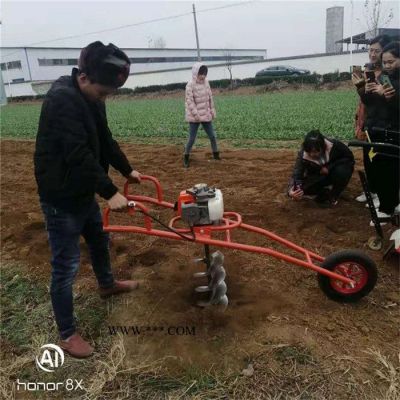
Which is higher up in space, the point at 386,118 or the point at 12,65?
the point at 12,65

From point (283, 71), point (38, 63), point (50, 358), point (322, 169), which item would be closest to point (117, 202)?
point (50, 358)

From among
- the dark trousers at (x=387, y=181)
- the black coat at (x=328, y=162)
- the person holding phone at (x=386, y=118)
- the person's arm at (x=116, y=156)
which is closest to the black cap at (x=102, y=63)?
the person's arm at (x=116, y=156)

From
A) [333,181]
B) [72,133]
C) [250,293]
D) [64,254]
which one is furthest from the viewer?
[333,181]

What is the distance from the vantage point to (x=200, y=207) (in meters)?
2.57

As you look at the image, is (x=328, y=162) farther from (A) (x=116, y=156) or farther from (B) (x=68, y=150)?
(B) (x=68, y=150)

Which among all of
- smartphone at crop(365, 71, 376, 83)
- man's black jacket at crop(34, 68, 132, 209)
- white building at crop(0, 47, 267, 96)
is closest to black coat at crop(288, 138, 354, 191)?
smartphone at crop(365, 71, 376, 83)

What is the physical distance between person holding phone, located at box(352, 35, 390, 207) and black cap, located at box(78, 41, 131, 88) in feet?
8.26

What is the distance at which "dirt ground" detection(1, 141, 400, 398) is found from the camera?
2.58 metres

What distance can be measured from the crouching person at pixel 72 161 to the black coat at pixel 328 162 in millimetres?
2584

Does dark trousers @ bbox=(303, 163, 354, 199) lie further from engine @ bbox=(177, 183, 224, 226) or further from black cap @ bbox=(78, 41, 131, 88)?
black cap @ bbox=(78, 41, 131, 88)

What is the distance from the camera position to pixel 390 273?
332 centimetres

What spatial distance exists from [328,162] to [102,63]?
3043mm

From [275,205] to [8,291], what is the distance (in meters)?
2.90

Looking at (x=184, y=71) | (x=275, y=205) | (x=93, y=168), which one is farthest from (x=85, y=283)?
(x=184, y=71)
